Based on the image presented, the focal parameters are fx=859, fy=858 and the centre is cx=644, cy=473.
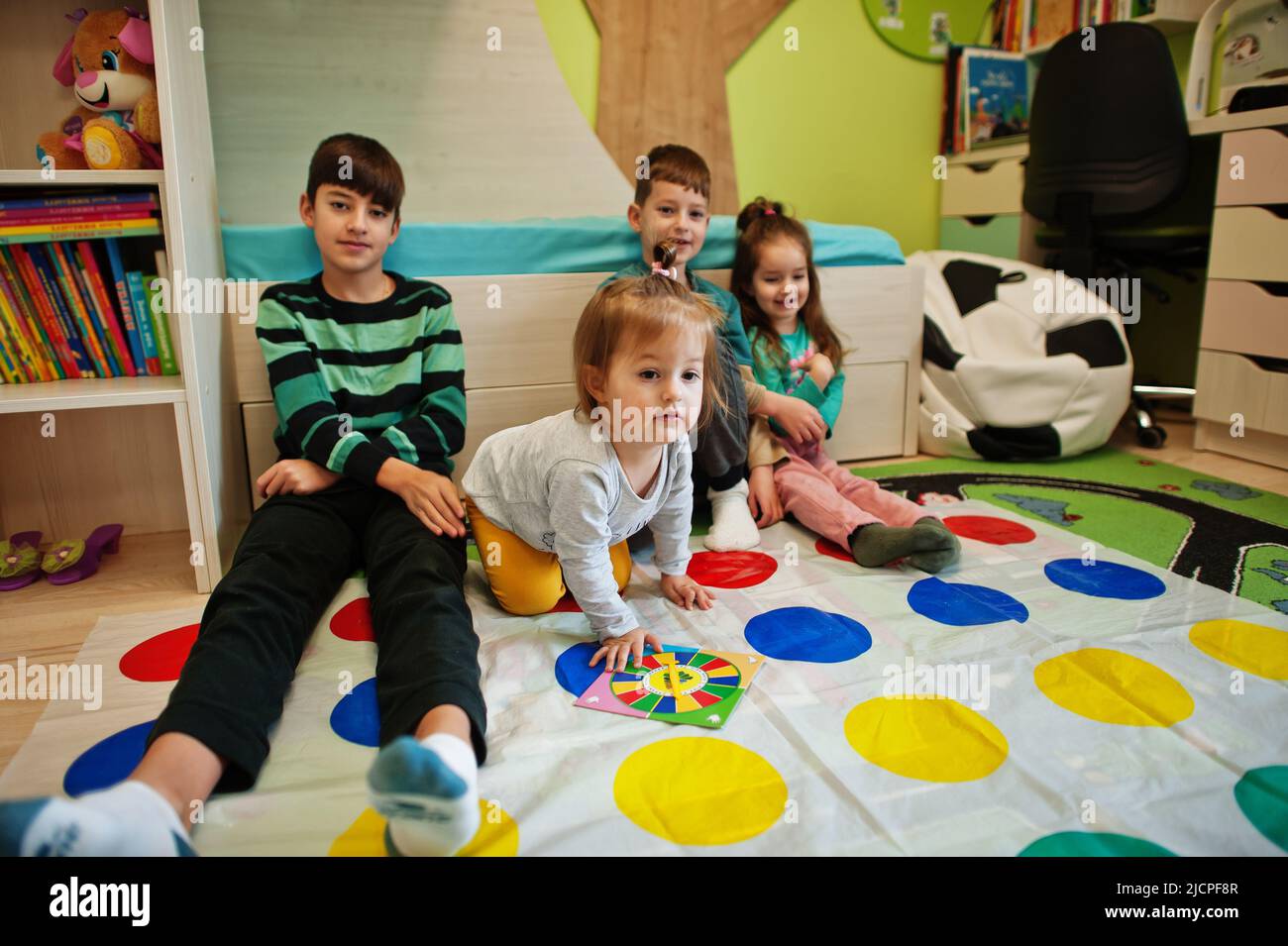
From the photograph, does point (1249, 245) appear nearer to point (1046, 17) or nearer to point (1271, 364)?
point (1271, 364)

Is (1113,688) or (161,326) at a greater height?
(161,326)

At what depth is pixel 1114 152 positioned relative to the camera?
76.6 inches

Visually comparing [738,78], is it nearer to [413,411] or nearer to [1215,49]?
[1215,49]

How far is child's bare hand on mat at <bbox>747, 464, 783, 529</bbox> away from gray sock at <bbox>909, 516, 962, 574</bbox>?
0.98ft

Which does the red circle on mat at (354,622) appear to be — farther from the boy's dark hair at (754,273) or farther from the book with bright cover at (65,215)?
the boy's dark hair at (754,273)

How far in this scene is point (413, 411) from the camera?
4.36ft

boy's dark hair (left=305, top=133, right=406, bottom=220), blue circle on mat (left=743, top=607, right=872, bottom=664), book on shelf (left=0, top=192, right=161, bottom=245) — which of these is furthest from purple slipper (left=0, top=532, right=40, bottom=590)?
blue circle on mat (left=743, top=607, right=872, bottom=664)

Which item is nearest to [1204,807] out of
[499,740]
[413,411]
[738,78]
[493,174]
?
[499,740]

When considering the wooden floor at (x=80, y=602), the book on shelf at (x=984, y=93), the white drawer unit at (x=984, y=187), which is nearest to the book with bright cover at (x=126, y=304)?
the wooden floor at (x=80, y=602)

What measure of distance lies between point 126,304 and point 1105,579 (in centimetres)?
152

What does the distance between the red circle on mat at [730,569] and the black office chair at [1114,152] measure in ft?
3.89

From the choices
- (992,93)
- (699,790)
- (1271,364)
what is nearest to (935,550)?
(699,790)

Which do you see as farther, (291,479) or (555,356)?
(555,356)

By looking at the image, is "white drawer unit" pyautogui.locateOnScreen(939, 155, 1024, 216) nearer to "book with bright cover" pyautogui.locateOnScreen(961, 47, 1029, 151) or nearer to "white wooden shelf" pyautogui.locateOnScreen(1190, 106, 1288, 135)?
"book with bright cover" pyautogui.locateOnScreen(961, 47, 1029, 151)
